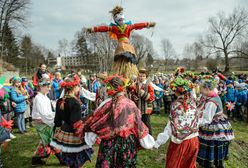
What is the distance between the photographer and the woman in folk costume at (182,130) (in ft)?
11.8

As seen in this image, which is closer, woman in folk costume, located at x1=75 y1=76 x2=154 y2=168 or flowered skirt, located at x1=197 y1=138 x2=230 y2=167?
woman in folk costume, located at x1=75 y1=76 x2=154 y2=168

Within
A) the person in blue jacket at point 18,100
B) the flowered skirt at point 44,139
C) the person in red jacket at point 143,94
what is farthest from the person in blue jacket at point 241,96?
the person in blue jacket at point 18,100

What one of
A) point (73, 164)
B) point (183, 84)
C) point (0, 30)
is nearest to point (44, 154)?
point (73, 164)

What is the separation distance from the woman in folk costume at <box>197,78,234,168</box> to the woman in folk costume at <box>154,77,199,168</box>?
89 centimetres

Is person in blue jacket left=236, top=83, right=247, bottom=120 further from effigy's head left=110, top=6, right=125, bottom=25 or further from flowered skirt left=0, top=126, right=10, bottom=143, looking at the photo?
flowered skirt left=0, top=126, right=10, bottom=143

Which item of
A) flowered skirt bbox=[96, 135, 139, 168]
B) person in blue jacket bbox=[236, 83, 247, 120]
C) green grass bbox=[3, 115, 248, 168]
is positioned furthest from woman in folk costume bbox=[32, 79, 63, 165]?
person in blue jacket bbox=[236, 83, 247, 120]

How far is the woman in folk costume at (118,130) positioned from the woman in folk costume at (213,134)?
1.84m

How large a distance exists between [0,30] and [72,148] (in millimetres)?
31531

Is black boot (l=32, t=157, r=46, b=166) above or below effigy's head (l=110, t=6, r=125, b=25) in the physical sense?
below

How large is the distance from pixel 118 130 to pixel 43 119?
2266mm

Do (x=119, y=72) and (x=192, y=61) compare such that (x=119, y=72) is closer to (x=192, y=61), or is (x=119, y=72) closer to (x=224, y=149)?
(x=224, y=149)

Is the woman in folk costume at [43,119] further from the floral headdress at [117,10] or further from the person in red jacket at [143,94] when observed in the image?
the floral headdress at [117,10]

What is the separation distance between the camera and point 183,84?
3688 millimetres

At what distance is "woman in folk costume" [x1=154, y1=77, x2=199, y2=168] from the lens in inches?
142
